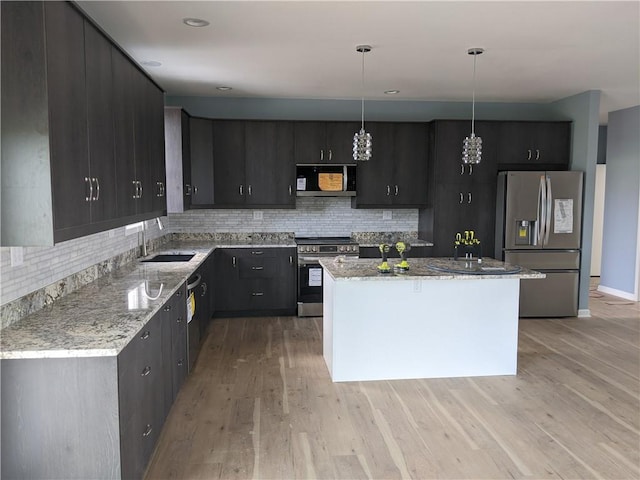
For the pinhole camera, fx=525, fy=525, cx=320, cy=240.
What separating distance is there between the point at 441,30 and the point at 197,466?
3234 millimetres

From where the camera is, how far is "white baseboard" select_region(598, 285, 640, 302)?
7.19m

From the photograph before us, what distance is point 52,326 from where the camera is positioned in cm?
238

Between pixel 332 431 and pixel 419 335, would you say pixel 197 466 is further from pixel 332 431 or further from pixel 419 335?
pixel 419 335

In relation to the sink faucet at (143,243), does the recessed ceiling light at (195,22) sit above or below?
above

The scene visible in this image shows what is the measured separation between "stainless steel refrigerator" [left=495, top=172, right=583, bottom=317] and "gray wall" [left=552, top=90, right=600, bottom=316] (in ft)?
0.36

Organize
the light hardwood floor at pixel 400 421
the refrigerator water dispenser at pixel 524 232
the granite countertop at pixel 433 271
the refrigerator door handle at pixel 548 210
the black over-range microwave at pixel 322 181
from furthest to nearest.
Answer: the black over-range microwave at pixel 322 181, the refrigerator water dispenser at pixel 524 232, the refrigerator door handle at pixel 548 210, the granite countertop at pixel 433 271, the light hardwood floor at pixel 400 421

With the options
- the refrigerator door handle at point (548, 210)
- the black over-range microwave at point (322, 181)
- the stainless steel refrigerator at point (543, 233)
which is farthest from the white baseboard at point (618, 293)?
the black over-range microwave at point (322, 181)

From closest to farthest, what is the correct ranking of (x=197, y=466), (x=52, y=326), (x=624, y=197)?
(x=52, y=326), (x=197, y=466), (x=624, y=197)

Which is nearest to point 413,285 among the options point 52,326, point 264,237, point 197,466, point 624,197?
point 197,466

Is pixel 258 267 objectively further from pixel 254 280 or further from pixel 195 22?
pixel 195 22

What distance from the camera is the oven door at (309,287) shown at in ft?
19.7

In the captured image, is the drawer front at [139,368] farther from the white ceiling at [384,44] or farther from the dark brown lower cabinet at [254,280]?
the dark brown lower cabinet at [254,280]

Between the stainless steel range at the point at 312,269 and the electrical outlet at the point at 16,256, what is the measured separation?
3630 mm

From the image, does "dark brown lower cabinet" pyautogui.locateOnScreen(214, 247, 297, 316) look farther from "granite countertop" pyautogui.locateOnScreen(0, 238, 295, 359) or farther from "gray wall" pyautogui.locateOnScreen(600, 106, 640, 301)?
"gray wall" pyautogui.locateOnScreen(600, 106, 640, 301)
